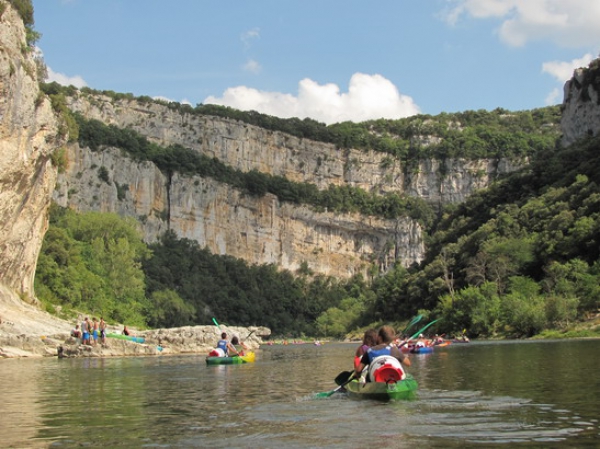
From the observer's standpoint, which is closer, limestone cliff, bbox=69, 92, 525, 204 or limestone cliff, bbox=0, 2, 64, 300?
limestone cliff, bbox=0, 2, 64, 300

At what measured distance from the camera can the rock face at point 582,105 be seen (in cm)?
8744

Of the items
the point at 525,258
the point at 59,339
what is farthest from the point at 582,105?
the point at 59,339

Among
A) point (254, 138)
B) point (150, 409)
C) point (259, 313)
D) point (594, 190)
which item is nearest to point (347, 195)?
point (254, 138)

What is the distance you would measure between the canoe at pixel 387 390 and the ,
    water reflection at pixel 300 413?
17.4 inches

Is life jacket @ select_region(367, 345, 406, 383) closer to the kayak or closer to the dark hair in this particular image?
the dark hair

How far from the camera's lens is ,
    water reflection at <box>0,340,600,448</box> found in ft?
33.4

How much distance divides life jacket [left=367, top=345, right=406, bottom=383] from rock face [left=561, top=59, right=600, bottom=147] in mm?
76008

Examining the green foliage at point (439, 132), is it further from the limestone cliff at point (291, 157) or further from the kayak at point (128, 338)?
the kayak at point (128, 338)

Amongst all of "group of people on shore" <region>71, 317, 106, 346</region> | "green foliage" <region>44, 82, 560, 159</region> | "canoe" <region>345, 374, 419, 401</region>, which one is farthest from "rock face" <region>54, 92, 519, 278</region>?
"canoe" <region>345, 374, 419, 401</region>

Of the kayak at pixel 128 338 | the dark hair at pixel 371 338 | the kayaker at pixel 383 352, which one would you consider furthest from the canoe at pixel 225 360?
the kayaker at pixel 383 352

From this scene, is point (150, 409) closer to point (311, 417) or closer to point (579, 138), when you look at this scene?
point (311, 417)

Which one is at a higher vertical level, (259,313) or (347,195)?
(347,195)

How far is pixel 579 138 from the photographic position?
88750 mm

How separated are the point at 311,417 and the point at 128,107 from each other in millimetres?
134665
